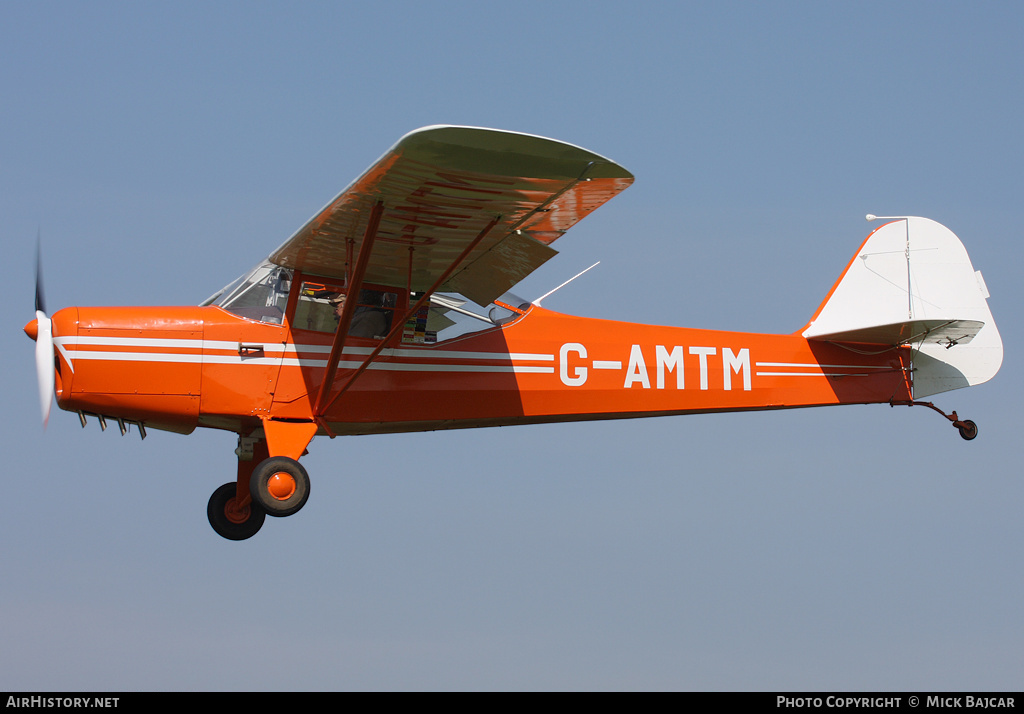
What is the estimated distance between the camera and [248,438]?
10.4 meters

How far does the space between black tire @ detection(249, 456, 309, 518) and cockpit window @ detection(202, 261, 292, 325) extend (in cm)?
119

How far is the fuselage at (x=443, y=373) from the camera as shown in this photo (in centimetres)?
938

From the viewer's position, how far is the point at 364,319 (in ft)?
32.6

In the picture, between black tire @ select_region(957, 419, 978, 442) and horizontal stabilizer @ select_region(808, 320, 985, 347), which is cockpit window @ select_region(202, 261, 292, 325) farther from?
black tire @ select_region(957, 419, 978, 442)

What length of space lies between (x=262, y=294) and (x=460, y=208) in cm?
211

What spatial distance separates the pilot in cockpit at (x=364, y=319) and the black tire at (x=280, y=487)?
4.06ft

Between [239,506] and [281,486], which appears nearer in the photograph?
[281,486]

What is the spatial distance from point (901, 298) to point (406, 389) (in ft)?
17.5

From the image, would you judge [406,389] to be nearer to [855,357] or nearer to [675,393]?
[675,393]

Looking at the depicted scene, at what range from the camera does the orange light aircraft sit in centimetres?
858

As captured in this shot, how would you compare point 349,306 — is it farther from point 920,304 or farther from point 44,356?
point 920,304

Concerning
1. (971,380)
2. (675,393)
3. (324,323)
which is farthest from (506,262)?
(971,380)

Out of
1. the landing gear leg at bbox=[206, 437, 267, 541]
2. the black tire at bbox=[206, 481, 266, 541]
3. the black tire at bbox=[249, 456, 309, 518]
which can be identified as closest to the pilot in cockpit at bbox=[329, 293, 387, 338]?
the black tire at bbox=[249, 456, 309, 518]

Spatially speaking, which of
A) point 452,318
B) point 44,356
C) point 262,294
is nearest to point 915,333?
point 452,318
